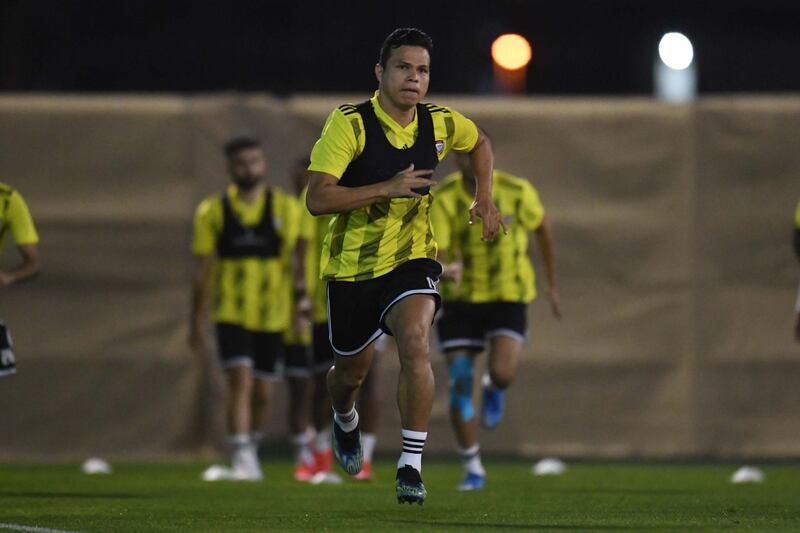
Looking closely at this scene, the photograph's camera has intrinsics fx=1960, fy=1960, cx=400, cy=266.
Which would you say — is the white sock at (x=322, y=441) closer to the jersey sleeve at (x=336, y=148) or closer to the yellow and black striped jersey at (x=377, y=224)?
the yellow and black striped jersey at (x=377, y=224)

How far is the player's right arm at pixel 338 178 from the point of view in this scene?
9172mm

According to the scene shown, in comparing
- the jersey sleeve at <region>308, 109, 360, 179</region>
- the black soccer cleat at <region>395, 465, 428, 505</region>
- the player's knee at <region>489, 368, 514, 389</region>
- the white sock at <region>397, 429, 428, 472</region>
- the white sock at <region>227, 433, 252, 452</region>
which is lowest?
the black soccer cleat at <region>395, 465, 428, 505</region>

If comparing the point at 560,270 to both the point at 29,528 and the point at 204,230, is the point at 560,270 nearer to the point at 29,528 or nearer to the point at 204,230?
the point at 204,230

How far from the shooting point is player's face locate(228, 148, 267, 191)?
14.0 meters

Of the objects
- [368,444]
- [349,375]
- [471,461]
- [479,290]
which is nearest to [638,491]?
[471,461]

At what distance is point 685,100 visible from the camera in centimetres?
1659

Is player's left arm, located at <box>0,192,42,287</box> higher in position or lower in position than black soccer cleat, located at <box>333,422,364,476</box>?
higher

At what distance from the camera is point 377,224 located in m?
9.64

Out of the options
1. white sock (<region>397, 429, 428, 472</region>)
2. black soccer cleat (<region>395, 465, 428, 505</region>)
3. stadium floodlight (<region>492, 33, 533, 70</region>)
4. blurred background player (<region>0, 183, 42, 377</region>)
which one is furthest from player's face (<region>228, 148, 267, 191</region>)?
stadium floodlight (<region>492, 33, 533, 70</region>)

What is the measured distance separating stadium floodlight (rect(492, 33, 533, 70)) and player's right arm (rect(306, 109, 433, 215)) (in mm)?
11123

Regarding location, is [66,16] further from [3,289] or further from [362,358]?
[362,358]

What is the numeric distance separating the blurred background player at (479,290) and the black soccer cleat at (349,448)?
2.46 m

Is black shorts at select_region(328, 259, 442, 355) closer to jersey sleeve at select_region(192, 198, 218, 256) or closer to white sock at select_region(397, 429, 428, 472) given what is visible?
white sock at select_region(397, 429, 428, 472)

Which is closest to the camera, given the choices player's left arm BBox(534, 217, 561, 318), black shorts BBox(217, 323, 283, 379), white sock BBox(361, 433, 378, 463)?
player's left arm BBox(534, 217, 561, 318)
